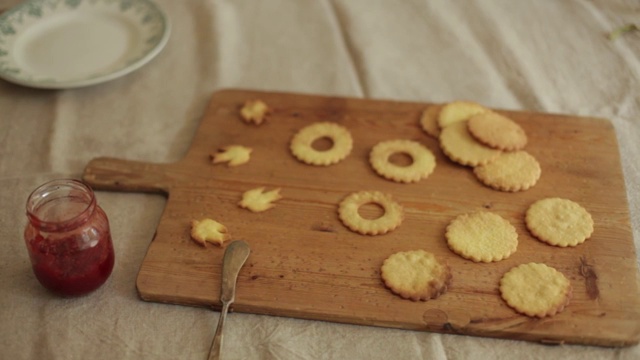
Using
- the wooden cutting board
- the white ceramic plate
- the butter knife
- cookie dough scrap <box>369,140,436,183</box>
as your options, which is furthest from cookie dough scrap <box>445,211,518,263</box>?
the white ceramic plate

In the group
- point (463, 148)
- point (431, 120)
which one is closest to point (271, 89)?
point (431, 120)

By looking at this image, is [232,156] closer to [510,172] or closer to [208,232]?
[208,232]

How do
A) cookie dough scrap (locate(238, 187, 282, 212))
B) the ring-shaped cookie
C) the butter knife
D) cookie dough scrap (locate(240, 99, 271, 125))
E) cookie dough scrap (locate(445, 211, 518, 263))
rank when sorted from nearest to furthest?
the butter knife
cookie dough scrap (locate(445, 211, 518, 263))
cookie dough scrap (locate(238, 187, 282, 212))
the ring-shaped cookie
cookie dough scrap (locate(240, 99, 271, 125))

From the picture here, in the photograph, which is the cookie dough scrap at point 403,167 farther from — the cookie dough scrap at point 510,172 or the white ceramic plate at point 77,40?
the white ceramic plate at point 77,40

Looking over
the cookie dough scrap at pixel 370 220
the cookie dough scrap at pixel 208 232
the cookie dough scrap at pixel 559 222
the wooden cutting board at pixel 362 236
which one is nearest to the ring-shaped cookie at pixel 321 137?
the wooden cutting board at pixel 362 236

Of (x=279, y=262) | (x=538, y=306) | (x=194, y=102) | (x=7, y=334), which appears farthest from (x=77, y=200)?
(x=538, y=306)

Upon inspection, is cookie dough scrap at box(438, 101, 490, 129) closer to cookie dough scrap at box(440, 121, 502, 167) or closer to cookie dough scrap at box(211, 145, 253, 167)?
cookie dough scrap at box(440, 121, 502, 167)

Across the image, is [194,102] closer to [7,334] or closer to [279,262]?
[279,262]
